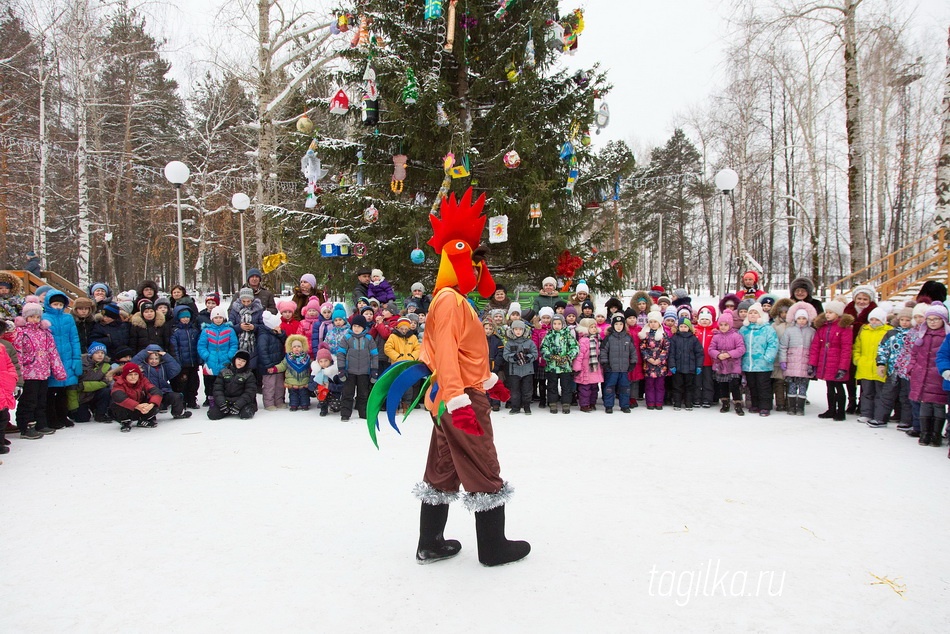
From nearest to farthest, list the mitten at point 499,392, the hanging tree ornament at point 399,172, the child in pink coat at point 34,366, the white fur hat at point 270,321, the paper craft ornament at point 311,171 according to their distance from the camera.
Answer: the mitten at point 499,392, the child in pink coat at point 34,366, the white fur hat at point 270,321, the hanging tree ornament at point 399,172, the paper craft ornament at point 311,171

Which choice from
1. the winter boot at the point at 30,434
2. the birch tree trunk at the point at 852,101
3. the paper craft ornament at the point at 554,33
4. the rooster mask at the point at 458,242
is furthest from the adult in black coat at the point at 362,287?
the birch tree trunk at the point at 852,101

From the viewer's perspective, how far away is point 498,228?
9.86 meters

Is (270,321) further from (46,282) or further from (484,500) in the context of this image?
(46,282)

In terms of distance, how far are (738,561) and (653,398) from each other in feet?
15.1

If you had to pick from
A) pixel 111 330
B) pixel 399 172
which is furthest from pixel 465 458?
pixel 399 172

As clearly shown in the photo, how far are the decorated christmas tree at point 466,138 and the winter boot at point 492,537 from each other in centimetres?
712

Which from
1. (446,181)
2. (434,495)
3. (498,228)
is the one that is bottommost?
(434,495)

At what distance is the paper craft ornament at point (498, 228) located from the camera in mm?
9828

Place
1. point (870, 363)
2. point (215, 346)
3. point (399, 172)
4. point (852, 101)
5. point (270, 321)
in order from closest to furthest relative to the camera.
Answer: point (870, 363) < point (215, 346) < point (270, 321) < point (399, 172) < point (852, 101)

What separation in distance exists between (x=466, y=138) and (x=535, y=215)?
6.33ft

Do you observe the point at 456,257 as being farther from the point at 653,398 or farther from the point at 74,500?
the point at 653,398

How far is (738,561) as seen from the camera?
3.24 meters

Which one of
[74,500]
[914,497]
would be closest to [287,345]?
[74,500]

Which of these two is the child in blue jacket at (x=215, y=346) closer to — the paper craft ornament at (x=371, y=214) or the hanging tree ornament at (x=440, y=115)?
the paper craft ornament at (x=371, y=214)
